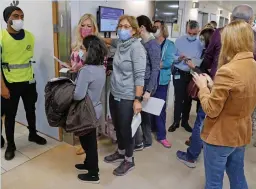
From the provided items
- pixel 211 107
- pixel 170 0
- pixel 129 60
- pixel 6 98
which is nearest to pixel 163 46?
pixel 129 60

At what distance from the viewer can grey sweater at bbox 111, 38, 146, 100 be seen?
186 centimetres

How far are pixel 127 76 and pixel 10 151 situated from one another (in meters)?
1.47

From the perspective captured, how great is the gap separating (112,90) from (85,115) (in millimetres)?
397

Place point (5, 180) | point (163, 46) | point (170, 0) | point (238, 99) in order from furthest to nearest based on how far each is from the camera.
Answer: point (170, 0) < point (163, 46) < point (5, 180) < point (238, 99)

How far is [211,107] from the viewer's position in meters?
1.24

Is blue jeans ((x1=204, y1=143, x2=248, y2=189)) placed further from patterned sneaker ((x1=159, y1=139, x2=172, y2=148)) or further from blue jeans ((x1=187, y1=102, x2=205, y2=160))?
patterned sneaker ((x1=159, y1=139, x2=172, y2=148))

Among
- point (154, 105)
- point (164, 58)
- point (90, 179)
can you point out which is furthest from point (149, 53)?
point (90, 179)

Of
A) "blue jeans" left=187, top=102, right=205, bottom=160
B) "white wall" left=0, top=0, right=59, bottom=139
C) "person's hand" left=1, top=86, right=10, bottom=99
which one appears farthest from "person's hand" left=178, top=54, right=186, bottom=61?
"person's hand" left=1, top=86, right=10, bottom=99

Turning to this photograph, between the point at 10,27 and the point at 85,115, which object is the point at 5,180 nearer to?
the point at 85,115

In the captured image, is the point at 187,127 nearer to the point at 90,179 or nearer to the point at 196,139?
the point at 196,139

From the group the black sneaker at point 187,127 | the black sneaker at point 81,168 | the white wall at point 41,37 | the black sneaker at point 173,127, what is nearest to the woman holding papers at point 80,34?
the white wall at point 41,37

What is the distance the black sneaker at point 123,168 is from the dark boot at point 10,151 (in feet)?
3.49

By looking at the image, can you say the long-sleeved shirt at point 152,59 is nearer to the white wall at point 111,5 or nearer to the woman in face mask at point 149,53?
the woman in face mask at point 149,53

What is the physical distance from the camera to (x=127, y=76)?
6.29 feet
